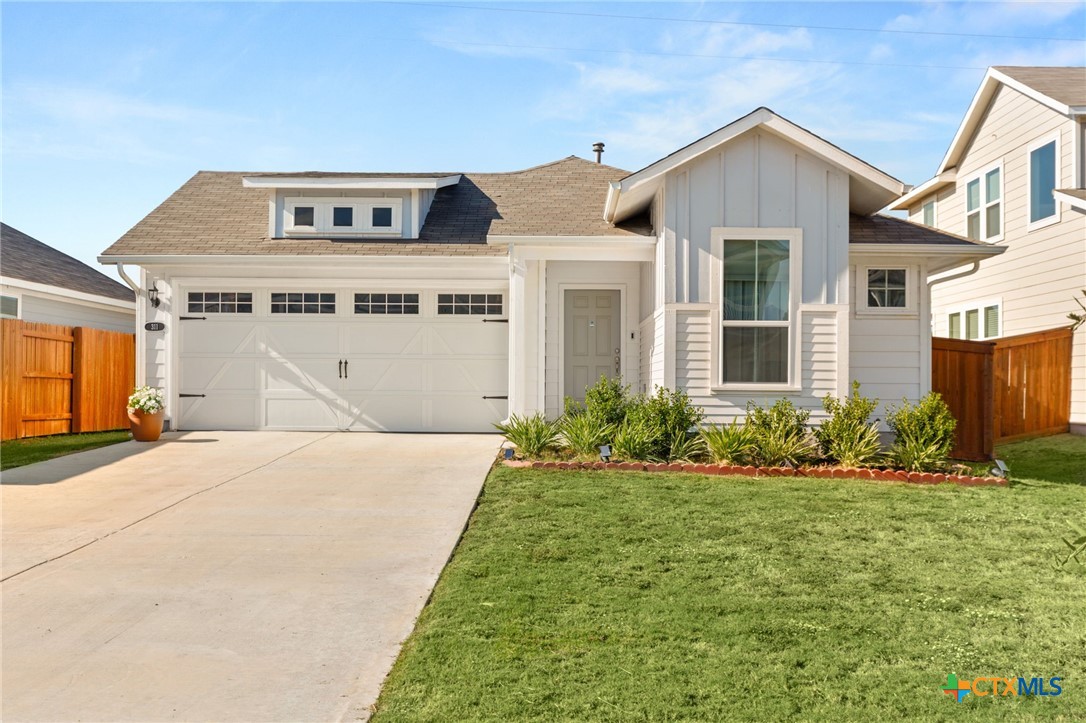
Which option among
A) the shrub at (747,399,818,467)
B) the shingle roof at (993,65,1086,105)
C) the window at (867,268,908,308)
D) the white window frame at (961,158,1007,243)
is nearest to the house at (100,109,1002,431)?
the window at (867,268,908,308)

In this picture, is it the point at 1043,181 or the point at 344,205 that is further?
the point at 1043,181

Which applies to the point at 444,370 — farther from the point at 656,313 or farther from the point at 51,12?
the point at 51,12

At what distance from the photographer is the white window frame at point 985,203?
15.0 meters

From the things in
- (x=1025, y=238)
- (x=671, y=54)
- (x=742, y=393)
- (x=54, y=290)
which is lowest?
(x=742, y=393)

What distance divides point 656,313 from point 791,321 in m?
1.67

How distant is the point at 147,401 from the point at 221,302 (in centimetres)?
202

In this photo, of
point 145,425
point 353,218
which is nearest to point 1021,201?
point 353,218

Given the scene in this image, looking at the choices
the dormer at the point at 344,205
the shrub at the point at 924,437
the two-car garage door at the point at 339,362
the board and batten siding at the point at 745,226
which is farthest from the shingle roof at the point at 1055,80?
the dormer at the point at 344,205

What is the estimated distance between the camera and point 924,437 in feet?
30.8

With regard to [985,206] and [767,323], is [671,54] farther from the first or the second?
[767,323]

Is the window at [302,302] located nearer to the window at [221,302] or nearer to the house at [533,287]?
the house at [533,287]

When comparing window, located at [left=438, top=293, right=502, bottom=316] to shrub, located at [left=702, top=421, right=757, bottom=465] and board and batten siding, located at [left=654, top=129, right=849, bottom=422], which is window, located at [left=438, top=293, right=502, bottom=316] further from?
shrub, located at [left=702, top=421, right=757, bottom=465]

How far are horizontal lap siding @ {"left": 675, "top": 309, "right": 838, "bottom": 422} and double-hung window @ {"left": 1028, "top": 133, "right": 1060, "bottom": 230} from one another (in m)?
6.28

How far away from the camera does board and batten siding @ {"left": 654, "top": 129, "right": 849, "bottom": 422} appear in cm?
1002
